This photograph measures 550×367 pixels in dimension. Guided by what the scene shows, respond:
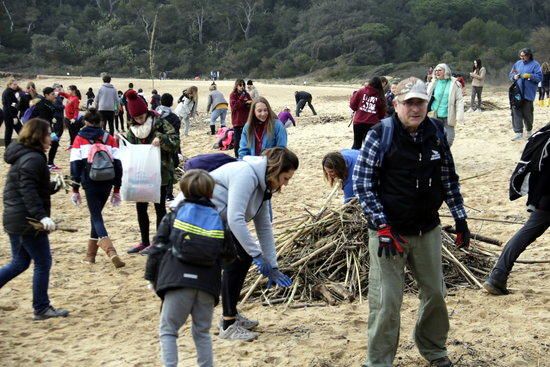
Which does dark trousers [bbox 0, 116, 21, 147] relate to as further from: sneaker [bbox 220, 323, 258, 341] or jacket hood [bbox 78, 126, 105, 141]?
sneaker [bbox 220, 323, 258, 341]

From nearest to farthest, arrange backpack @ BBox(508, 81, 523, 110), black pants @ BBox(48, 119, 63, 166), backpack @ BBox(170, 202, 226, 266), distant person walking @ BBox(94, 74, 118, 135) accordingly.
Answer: backpack @ BBox(170, 202, 226, 266) → backpack @ BBox(508, 81, 523, 110) → black pants @ BBox(48, 119, 63, 166) → distant person walking @ BBox(94, 74, 118, 135)

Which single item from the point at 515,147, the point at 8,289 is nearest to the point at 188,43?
the point at 515,147

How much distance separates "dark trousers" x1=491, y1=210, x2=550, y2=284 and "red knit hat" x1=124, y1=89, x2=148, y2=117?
3.76 meters

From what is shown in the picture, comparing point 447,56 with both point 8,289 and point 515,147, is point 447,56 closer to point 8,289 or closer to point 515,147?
point 515,147

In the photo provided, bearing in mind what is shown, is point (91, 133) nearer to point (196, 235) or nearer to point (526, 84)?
point (196, 235)

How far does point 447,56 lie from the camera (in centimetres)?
6166

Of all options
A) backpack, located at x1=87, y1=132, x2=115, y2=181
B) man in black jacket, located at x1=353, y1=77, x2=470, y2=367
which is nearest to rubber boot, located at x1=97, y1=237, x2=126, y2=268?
backpack, located at x1=87, y1=132, x2=115, y2=181

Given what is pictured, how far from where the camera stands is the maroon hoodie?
10500mm

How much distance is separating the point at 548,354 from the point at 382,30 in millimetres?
67047

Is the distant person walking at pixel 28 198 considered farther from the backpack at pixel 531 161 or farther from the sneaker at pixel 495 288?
the backpack at pixel 531 161

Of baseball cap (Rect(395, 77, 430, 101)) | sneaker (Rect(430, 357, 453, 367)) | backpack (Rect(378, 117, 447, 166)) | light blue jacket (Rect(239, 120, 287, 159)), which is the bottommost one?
sneaker (Rect(430, 357, 453, 367))

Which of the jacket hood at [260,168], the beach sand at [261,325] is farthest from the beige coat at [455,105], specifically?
the jacket hood at [260,168]

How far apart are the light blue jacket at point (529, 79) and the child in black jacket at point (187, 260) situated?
988 cm

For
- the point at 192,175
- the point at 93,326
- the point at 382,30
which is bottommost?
the point at 93,326
